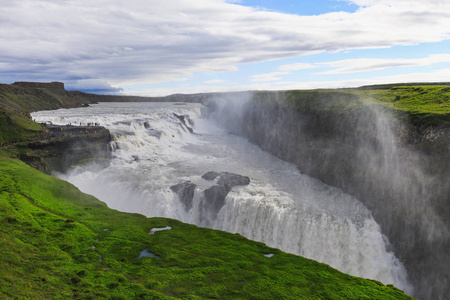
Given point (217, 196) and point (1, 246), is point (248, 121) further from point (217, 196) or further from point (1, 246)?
point (1, 246)

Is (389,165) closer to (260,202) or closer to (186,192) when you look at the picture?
(260,202)

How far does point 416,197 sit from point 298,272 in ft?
69.1

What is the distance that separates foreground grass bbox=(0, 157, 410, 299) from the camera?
14688 millimetres

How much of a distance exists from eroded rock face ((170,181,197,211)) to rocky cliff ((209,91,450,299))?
1948 cm

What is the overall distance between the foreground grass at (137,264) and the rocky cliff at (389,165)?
581 inches

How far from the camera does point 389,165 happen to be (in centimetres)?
3694

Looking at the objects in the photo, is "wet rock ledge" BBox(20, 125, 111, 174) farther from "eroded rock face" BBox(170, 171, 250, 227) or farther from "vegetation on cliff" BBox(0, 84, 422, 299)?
"eroded rock face" BBox(170, 171, 250, 227)

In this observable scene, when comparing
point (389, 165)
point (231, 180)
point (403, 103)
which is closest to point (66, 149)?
point (231, 180)

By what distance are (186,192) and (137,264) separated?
19.6m

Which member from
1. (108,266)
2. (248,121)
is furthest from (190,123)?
(108,266)

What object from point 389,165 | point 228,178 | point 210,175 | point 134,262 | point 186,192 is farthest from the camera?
point 210,175

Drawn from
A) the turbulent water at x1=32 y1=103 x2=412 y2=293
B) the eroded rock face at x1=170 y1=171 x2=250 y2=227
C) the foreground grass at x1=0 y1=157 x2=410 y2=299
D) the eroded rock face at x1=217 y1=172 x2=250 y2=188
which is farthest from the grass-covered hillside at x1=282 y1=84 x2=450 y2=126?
the foreground grass at x1=0 y1=157 x2=410 y2=299

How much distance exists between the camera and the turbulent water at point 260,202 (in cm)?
2953

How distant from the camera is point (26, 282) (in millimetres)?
13773
